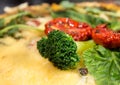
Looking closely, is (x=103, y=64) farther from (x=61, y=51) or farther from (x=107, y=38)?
(x=61, y=51)

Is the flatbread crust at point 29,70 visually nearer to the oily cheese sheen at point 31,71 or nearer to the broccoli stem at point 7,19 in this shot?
the oily cheese sheen at point 31,71

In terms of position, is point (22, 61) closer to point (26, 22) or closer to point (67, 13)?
point (26, 22)

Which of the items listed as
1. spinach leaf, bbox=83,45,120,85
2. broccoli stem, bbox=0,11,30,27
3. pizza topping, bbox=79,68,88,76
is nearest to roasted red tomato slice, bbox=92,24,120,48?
spinach leaf, bbox=83,45,120,85

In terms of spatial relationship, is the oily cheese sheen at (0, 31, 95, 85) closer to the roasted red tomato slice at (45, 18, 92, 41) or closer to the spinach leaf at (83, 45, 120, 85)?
the spinach leaf at (83, 45, 120, 85)

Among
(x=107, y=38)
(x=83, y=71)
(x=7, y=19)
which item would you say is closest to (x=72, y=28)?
(x=107, y=38)

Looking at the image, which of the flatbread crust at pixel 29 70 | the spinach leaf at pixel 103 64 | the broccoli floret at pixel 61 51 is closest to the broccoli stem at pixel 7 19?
the flatbread crust at pixel 29 70
